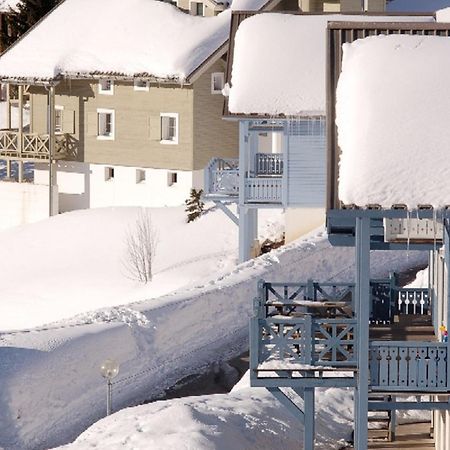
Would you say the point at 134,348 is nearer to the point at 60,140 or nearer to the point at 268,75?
the point at 268,75

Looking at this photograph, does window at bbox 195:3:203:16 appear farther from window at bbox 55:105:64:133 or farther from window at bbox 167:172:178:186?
window at bbox 167:172:178:186

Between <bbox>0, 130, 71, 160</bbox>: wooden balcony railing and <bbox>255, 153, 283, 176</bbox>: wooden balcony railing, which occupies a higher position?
<bbox>0, 130, 71, 160</bbox>: wooden balcony railing

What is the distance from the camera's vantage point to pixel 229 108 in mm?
44375

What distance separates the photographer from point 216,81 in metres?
60.2

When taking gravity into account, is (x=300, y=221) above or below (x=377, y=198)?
below

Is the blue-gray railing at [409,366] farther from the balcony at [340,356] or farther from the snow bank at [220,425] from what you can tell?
the snow bank at [220,425]

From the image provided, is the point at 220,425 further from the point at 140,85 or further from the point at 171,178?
the point at 140,85

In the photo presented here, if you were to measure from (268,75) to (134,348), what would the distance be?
9.55 m

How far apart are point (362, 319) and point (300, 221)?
82.8 ft

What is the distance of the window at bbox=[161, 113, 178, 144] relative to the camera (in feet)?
199

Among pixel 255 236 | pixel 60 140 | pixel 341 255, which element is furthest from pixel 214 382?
pixel 60 140

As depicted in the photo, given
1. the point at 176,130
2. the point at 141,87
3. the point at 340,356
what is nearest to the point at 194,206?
the point at 176,130

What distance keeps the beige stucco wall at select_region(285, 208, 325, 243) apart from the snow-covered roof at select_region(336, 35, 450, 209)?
24.5 m

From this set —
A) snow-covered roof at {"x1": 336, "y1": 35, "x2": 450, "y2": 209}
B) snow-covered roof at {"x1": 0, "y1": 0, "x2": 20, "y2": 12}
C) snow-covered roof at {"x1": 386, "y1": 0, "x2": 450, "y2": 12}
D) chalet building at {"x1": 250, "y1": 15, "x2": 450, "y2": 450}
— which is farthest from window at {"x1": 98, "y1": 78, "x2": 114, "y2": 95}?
snow-covered roof at {"x1": 336, "y1": 35, "x2": 450, "y2": 209}
